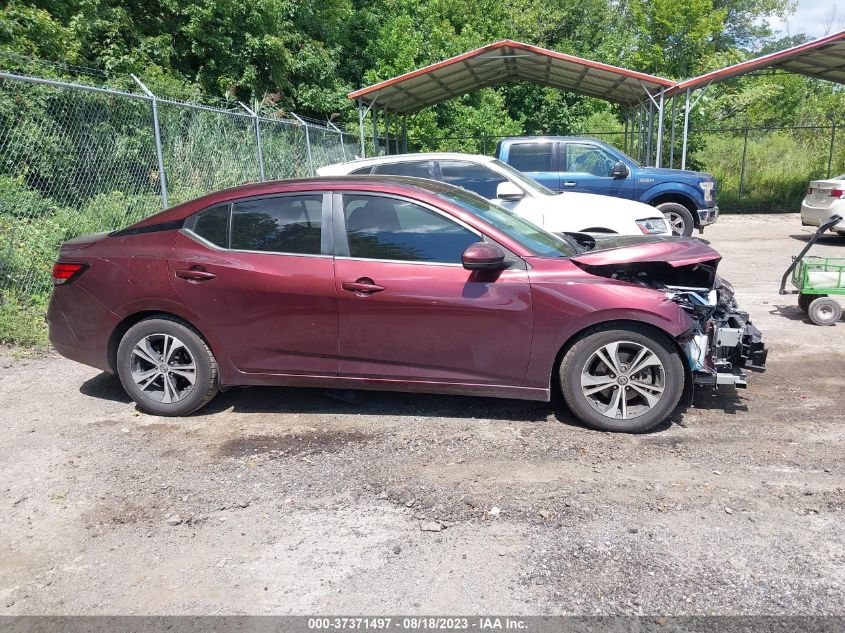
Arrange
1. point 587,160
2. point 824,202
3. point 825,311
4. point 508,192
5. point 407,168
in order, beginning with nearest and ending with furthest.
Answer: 1. point 825,311
2. point 508,192
3. point 407,168
4. point 587,160
5. point 824,202

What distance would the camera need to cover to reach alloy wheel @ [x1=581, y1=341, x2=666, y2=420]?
4.52 meters

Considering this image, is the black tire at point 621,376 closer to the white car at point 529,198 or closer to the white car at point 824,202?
the white car at point 529,198

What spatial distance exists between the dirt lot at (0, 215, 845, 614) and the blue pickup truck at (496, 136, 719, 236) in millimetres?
7406

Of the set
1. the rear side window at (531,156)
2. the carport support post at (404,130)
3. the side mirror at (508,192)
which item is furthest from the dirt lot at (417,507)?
the carport support post at (404,130)

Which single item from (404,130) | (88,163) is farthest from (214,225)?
(404,130)

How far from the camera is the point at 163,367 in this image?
5.04 meters

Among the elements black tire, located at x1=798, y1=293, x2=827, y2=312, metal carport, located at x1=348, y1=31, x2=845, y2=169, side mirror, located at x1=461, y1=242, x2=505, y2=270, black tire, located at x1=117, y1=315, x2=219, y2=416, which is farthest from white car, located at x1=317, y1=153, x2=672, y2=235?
metal carport, located at x1=348, y1=31, x2=845, y2=169

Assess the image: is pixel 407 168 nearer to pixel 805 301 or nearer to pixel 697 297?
pixel 805 301

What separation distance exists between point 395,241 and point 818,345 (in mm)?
4370

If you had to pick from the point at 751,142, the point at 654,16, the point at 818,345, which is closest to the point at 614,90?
the point at 654,16

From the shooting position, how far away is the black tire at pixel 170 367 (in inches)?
196

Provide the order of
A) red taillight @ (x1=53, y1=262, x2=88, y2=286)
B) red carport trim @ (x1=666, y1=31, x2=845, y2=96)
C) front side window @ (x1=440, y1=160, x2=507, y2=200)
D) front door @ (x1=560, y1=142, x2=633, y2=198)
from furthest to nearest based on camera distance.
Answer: red carport trim @ (x1=666, y1=31, x2=845, y2=96) → front door @ (x1=560, y1=142, x2=633, y2=198) → front side window @ (x1=440, y1=160, x2=507, y2=200) → red taillight @ (x1=53, y1=262, x2=88, y2=286)

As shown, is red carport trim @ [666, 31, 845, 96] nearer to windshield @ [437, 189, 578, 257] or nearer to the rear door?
the rear door

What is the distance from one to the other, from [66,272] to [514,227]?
3.28 metres
